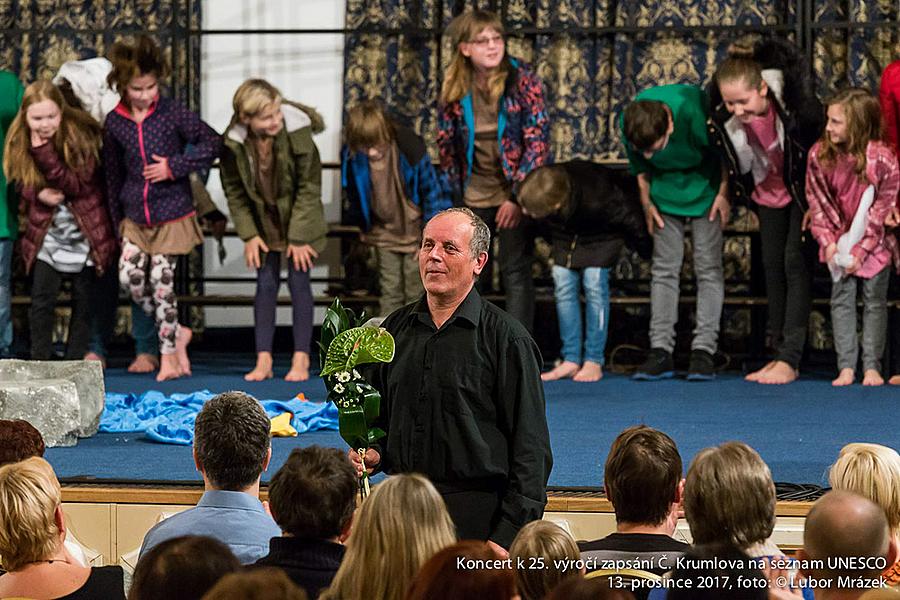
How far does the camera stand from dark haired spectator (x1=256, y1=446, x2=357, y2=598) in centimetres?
269

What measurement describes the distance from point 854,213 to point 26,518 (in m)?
4.61

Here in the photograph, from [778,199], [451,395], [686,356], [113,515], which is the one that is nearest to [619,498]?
[451,395]

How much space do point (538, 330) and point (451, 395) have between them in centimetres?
454

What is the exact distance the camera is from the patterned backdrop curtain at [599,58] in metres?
7.65

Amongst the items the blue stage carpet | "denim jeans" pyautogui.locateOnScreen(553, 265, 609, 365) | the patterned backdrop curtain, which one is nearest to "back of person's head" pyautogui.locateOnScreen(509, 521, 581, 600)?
the blue stage carpet

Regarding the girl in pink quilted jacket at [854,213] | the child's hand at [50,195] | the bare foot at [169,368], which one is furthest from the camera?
the child's hand at [50,195]

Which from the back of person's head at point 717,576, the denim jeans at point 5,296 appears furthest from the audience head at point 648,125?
the back of person's head at point 717,576

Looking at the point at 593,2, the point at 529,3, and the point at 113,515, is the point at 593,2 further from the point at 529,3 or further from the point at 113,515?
the point at 113,515

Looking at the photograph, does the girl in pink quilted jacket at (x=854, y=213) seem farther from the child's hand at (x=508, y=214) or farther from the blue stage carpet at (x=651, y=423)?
the child's hand at (x=508, y=214)

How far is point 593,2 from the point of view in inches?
304

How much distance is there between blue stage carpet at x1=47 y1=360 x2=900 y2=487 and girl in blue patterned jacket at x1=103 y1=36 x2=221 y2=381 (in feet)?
1.28

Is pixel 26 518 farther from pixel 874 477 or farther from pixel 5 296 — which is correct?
pixel 5 296

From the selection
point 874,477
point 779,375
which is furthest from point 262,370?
point 874,477

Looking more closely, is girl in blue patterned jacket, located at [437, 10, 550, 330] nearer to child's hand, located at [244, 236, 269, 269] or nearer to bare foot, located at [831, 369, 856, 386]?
child's hand, located at [244, 236, 269, 269]
